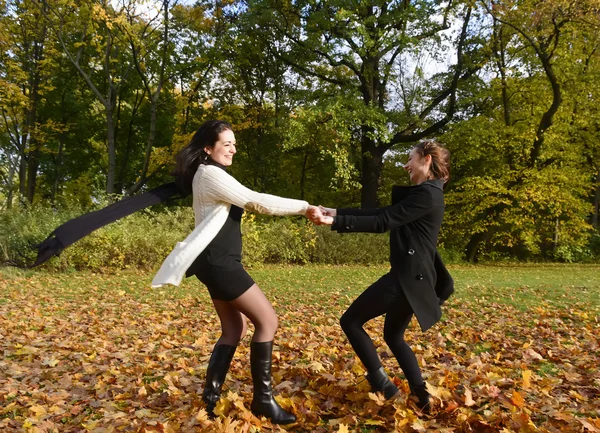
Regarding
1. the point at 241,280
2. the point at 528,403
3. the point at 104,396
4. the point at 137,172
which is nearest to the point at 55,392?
the point at 104,396

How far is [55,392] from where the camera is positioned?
3.98 meters

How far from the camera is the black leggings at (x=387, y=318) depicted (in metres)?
3.04

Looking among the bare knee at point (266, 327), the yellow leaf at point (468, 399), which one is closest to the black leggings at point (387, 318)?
Result: the yellow leaf at point (468, 399)

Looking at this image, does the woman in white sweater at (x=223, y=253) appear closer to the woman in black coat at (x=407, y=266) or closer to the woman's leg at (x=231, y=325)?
the woman's leg at (x=231, y=325)

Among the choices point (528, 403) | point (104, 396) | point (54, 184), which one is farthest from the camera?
point (54, 184)

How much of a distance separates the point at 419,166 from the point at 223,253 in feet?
4.77

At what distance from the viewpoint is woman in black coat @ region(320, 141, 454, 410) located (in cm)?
296

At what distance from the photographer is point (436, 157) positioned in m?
3.15

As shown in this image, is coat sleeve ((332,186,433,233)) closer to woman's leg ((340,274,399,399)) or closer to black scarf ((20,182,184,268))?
woman's leg ((340,274,399,399))

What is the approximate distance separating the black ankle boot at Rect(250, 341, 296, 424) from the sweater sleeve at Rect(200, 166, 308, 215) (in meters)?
0.93

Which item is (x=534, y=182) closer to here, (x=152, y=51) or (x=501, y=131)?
(x=501, y=131)

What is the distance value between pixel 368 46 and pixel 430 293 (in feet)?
53.8

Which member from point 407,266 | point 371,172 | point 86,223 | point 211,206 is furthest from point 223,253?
point 371,172

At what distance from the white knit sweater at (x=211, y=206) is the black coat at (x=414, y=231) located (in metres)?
0.44
